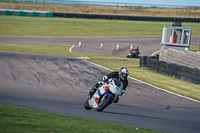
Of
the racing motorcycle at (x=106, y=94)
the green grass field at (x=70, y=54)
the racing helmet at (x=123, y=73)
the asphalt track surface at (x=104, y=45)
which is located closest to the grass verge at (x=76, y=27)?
the green grass field at (x=70, y=54)

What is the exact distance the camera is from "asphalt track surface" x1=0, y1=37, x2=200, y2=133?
9398mm

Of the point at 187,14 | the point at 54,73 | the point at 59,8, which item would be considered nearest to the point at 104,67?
the point at 54,73

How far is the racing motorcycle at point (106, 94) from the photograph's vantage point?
945 centimetres

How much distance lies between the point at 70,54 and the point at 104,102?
657 inches

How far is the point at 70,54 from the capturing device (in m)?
25.9

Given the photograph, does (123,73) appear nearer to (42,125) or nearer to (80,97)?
(80,97)

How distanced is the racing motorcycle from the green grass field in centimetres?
133

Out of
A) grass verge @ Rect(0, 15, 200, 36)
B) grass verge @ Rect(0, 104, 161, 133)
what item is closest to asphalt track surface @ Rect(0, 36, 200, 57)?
grass verge @ Rect(0, 15, 200, 36)

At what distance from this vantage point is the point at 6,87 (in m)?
12.5

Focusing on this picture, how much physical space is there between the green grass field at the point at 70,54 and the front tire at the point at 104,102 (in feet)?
4.16

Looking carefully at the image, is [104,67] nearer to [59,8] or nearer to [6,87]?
[6,87]

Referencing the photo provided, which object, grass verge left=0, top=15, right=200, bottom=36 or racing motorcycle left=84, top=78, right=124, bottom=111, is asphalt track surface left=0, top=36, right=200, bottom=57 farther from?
racing motorcycle left=84, top=78, right=124, bottom=111

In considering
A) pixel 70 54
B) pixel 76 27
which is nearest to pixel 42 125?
pixel 70 54

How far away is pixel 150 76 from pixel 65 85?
625 cm
